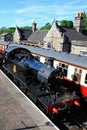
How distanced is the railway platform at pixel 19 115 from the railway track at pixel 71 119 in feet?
3.80

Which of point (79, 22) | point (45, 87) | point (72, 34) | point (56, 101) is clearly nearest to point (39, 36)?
point (79, 22)

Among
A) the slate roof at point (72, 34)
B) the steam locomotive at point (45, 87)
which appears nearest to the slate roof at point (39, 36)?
the slate roof at point (72, 34)

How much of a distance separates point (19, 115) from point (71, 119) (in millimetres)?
3060

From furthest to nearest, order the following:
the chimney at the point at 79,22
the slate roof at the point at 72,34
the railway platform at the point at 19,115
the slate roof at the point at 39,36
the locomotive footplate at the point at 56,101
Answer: the slate roof at the point at 39,36 → the chimney at the point at 79,22 → the slate roof at the point at 72,34 → the locomotive footplate at the point at 56,101 → the railway platform at the point at 19,115

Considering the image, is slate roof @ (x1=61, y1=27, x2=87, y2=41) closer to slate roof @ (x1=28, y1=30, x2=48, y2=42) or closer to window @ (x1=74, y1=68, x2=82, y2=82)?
slate roof @ (x1=28, y1=30, x2=48, y2=42)

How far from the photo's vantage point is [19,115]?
947cm

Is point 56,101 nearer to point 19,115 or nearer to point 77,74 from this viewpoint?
point 19,115

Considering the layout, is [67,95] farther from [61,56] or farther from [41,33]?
[41,33]

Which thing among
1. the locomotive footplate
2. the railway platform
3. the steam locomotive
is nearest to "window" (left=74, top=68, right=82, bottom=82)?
the steam locomotive

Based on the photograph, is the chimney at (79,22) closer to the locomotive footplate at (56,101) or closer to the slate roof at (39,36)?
the slate roof at (39,36)

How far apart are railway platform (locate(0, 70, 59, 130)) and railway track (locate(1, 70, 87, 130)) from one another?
3.80 feet

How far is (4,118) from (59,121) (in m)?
3.12

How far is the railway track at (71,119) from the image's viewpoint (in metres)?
9.67

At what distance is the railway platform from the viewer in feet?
27.9
